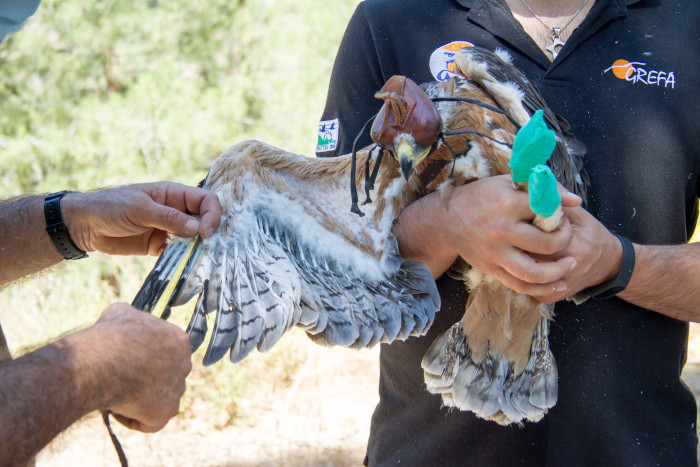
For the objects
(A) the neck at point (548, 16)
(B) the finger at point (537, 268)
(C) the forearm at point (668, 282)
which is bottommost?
(C) the forearm at point (668, 282)

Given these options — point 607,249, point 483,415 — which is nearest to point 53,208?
point 483,415

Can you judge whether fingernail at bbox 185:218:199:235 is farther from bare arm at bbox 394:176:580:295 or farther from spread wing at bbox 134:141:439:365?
bare arm at bbox 394:176:580:295

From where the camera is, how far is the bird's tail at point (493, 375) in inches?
83.4

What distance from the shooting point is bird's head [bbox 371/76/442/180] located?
172 cm

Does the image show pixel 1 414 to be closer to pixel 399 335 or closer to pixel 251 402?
pixel 399 335

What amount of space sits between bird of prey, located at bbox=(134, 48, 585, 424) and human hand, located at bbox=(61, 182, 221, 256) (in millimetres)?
62

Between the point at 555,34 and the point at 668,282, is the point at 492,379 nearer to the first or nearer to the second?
the point at 668,282

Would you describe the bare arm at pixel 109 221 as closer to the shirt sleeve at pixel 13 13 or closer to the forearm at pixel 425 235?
the forearm at pixel 425 235

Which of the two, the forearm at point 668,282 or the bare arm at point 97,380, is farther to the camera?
the forearm at point 668,282

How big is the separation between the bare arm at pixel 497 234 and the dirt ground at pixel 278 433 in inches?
124

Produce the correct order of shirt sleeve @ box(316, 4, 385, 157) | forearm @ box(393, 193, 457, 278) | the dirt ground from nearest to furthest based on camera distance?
forearm @ box(393, 193, 457, 278) → shirt sleeve @ box(316, 4, 385, 157) → the dirt ground

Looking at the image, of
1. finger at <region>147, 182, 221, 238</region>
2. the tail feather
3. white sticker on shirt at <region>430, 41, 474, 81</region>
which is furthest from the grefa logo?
finger at <region>147, 182, 221, 238</region>

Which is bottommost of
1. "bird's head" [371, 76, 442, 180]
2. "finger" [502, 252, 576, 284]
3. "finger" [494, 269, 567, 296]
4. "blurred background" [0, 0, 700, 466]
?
"blurred background" [0, 0, 700, 466]

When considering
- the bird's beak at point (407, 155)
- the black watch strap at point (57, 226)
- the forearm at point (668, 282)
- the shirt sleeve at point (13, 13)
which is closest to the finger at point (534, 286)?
the forearm at point (668, 282)
